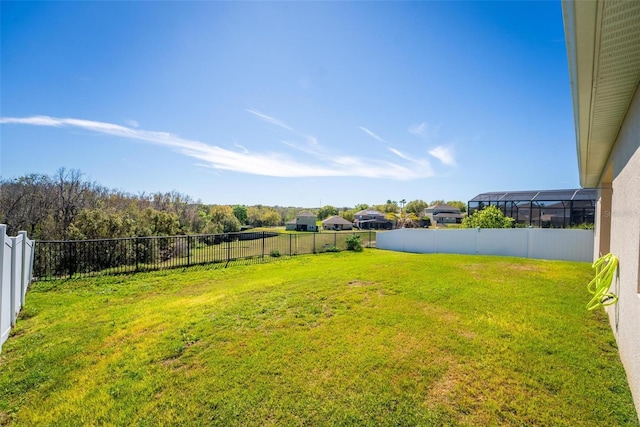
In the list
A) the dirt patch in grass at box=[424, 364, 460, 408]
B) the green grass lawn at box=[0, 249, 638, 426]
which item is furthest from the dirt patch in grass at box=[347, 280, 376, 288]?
the dirt patch in grass at box=[424, 364, 460, 408]

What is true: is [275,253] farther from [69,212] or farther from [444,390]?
[69,212]

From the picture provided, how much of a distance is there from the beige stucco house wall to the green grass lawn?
64 centimetres

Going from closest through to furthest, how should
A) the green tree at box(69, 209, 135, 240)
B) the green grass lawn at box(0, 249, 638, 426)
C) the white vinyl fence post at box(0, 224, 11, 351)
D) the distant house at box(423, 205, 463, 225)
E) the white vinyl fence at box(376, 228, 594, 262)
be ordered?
the green grass lawn at box(0, 249, 638, 426), the white vinyl fence post at box(0, 224, 11, 351), the white vinyl fence at box(376, 228, 594, 262), the green tree at box(69, 209, 135, 240), the distant house at box(423, 205, 463, 225)

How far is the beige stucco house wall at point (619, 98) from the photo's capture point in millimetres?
1615

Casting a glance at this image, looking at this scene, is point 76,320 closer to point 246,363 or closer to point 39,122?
point 246,363

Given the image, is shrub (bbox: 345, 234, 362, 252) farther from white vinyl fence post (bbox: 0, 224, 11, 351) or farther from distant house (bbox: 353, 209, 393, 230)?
distant house (bbox: 353, 209, 393, 230)

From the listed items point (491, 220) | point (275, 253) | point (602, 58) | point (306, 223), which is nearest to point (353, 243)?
point (275, 253)

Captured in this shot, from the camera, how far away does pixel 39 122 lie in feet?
42.5

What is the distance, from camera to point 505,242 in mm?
11992

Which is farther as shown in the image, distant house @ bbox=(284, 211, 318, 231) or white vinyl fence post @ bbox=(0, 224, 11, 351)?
distant house @ bbox=(284, 211, 318, 231)

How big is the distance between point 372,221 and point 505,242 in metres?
43.5

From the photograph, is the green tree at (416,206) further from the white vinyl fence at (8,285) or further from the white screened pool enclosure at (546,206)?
the white vinyl fence at (8,285)

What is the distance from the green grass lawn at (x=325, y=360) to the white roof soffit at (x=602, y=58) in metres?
2.89

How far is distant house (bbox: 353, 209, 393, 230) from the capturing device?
5650cm
